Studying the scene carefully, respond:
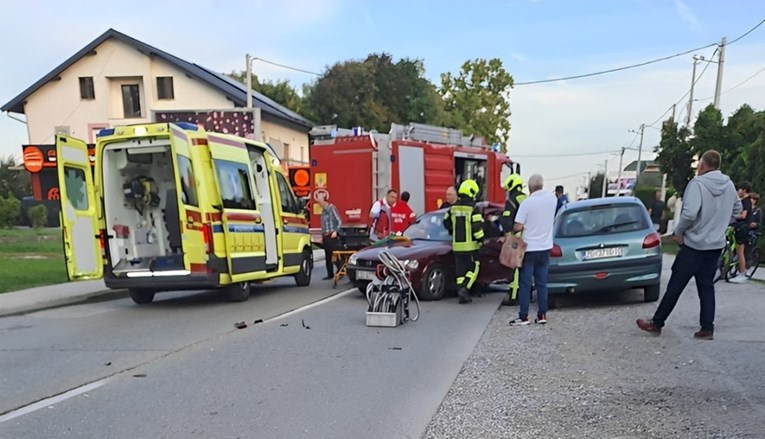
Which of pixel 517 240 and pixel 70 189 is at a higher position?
pixel 70 189

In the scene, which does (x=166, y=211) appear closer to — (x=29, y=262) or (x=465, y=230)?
(x=465, y=230)

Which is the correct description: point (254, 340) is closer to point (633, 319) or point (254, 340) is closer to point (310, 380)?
point (310, 380)

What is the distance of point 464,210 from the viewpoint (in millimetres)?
9383

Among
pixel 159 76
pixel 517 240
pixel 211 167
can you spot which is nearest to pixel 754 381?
pixel 517 240

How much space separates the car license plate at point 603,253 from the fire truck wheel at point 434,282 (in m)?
2.45

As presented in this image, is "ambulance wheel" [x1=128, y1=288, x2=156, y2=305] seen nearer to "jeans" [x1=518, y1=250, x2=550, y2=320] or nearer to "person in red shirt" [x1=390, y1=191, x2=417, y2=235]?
"person in red shirt" [x1=390, y1=191, x2=417, y2=235]

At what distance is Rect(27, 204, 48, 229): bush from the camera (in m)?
31.1

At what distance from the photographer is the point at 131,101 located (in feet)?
127

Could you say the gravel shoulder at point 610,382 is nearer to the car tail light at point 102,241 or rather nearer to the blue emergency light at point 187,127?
the blue emergency light at point 187,127

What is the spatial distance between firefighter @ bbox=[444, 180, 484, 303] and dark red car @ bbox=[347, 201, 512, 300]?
1.85 ft

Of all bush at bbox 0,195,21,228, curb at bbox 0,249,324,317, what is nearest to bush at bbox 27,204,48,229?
bush at bbox 0,195,21,228

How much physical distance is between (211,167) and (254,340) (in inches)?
131

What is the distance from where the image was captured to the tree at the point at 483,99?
56094 millimetres

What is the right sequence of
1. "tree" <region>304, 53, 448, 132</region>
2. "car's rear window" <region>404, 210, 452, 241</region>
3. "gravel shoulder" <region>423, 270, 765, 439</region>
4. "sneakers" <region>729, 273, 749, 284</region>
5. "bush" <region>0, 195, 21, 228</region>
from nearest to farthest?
"gravel shoulder" <region>423, 270, 765, 439</region>
"car's rear window" <region>404, 210, 452, 241</region>
"sneakers" <region>729, 273, 749, 284</region>
"bush" <region>0, 195, 21, 228</region>
"tree" <region>304, 53, 448, 132</region>
